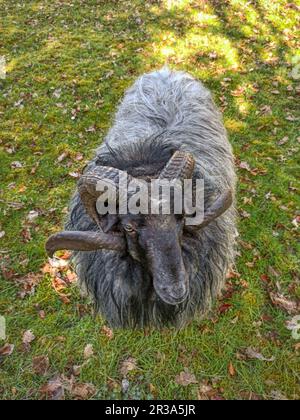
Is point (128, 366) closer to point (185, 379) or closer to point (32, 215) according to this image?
point (185, 379)

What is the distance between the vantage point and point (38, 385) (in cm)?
464

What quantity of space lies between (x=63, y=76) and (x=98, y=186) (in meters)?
7.35

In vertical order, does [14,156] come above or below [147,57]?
below

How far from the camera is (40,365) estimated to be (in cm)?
479

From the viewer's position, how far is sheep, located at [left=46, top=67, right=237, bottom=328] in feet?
9.78

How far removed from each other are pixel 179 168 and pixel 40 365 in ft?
10.7

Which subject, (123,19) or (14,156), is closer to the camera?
(14,156)

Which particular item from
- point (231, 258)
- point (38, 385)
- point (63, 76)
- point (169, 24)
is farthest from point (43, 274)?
point (169, 24)

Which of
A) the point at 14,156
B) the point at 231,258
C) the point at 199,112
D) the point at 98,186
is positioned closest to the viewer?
the point at 98,186

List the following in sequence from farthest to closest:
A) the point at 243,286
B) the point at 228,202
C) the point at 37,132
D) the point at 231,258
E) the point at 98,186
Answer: the point at 37,132 → the point at 243,286 → the point at 231,258 → the point at 228,202 → the point at 98,186

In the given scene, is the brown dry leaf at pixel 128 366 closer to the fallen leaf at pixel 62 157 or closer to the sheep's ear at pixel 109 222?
the sheep's ear at pixel 109 222

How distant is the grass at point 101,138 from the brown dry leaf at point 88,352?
2.2 inches

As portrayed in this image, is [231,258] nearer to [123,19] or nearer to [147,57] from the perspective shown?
[147,57]

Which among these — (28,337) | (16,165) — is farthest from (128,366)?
(16,165)
